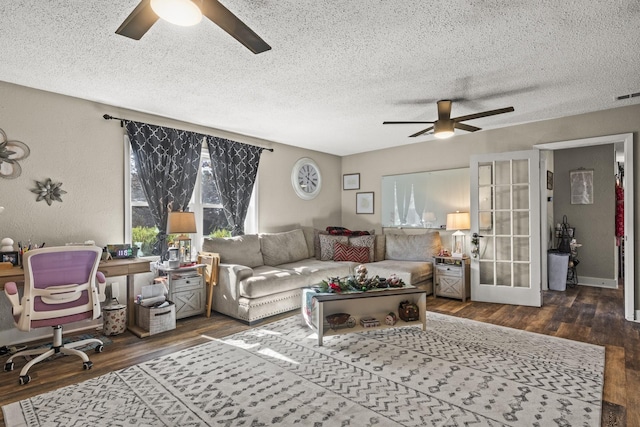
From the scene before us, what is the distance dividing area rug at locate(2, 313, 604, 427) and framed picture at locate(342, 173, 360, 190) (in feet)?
12.5

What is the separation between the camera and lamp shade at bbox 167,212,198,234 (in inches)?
146

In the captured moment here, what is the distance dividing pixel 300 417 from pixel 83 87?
11.3ft

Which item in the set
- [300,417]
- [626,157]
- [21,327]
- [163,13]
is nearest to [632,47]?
[626,157]

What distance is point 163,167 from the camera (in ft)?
13.4

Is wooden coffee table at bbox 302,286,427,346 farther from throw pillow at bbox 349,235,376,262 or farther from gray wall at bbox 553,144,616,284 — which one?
gray wall at bbox 553,144,616,284

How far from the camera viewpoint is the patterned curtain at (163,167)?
3.92 meters

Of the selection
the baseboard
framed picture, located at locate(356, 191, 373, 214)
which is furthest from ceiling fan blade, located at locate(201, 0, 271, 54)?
Answer: the baseboard

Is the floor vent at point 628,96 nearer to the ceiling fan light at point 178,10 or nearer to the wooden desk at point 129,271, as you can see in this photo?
the ceiling fan light at point 178,10

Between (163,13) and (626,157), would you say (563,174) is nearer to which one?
(626,157)

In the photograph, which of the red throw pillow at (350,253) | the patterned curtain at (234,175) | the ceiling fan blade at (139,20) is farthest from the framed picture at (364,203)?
the ceiling fan blade at (139,20)

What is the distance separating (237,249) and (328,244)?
1.57 metres

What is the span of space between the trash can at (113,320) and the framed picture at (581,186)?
6.93 m

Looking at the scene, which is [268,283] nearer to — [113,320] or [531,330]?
[113,320]

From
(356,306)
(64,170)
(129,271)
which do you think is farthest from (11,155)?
(356,306)
